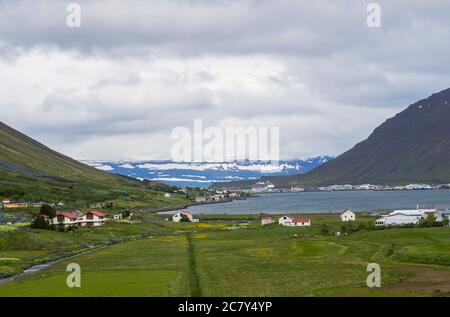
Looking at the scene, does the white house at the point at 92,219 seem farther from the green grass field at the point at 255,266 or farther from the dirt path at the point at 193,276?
the dirt path at the point at 193,276

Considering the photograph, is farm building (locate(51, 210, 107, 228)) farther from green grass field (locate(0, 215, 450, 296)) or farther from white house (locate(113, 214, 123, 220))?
green grass field (locate(0, 215, 450, 296))

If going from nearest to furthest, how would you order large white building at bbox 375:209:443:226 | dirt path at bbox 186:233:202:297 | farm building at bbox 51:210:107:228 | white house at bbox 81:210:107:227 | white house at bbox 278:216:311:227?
dirt path at bbox 186:233:202:297 → large white building at bbox 375:209:443:226 → farm building at bbox 51:210:107:228 → white house at bbox 278:216:311:227 → white house at bbox 81:210:107:227

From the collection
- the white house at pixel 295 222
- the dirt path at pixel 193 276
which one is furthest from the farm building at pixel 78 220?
the dirt path at pixel 193 276

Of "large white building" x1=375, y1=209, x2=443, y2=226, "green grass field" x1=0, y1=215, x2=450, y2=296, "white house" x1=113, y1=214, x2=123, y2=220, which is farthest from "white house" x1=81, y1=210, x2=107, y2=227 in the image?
"large white building" x1=375, y1=209, x2=443, y2=226

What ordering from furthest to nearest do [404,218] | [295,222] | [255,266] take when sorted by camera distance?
[295,222]
[404,218]
[255,266]

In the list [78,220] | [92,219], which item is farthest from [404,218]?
[78,220]

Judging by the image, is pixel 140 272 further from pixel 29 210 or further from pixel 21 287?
pixel 29 210

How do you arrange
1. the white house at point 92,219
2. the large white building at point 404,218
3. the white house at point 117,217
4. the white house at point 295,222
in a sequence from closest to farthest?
the large white building at point 404,218, the white house at point 295,222, the white house at point 92,219, the white house at point 117,217

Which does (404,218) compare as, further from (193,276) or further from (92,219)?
(193,276)

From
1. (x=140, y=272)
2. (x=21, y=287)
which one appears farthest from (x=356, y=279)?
(x=21, y=287)
